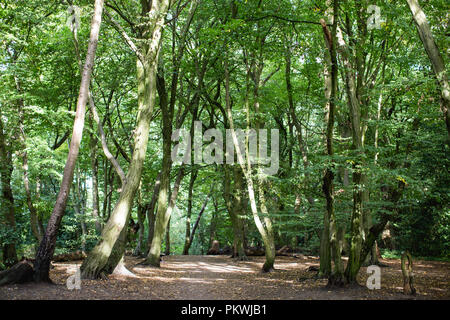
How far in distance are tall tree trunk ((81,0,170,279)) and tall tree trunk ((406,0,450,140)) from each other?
625cm

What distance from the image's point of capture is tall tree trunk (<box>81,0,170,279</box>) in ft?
28.1

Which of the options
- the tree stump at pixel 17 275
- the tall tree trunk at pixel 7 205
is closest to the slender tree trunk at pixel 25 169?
the tall tree trunk at pixel 7 205

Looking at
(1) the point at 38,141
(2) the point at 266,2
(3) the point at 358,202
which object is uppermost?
(2) the point at 266,2

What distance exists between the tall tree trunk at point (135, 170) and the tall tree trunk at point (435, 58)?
246 inches

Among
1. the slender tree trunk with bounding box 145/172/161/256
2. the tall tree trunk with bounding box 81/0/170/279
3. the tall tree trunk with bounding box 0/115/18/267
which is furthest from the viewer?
the slender tree trunk with bounding box 145/172/161/256

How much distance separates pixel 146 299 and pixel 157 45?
266 inches

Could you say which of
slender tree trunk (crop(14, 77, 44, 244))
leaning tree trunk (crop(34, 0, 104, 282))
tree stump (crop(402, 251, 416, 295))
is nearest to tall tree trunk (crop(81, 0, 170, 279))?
leaning tree trunk (crop(34, 0, 104, 282))

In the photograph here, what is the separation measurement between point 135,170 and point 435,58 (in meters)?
7.23

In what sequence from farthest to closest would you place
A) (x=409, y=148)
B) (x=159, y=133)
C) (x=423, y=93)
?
Answer: (x=159, y=133) → (x=409, y=148) → (x=423, y=93)

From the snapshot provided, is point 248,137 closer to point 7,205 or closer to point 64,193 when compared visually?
point 64,193

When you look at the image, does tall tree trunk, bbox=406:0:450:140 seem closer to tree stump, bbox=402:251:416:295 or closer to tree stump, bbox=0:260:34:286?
tree stump, bbox=402:251:416:295
